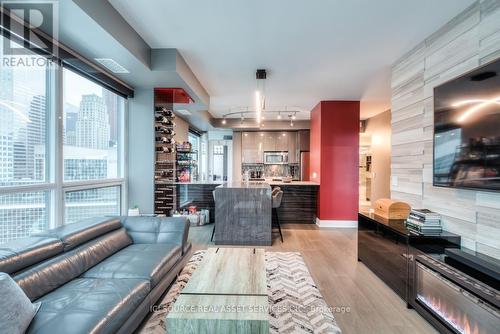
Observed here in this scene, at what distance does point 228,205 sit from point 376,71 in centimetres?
327

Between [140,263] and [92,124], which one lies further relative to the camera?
[92,124]

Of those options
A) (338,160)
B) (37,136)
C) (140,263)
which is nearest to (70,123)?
(37,136)

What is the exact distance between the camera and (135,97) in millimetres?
3990

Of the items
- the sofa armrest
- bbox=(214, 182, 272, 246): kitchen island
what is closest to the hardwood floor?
bbox=(214, 182, 272, 246): kitchen island

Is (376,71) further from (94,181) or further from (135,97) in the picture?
(94,181)

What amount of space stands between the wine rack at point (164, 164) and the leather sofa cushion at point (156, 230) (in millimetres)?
1108

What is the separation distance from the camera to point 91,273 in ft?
6.62

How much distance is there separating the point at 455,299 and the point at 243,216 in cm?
281

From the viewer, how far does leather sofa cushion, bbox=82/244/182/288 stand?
2004 mm

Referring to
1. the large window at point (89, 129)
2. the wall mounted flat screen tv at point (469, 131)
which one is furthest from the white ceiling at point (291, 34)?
the large window at point (89, 129)

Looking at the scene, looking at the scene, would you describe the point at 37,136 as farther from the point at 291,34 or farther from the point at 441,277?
the point at 441,277

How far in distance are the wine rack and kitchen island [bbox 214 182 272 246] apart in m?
0.99

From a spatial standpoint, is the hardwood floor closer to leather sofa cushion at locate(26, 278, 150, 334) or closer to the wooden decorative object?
the wooden decorative object

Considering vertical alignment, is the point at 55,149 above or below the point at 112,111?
below
